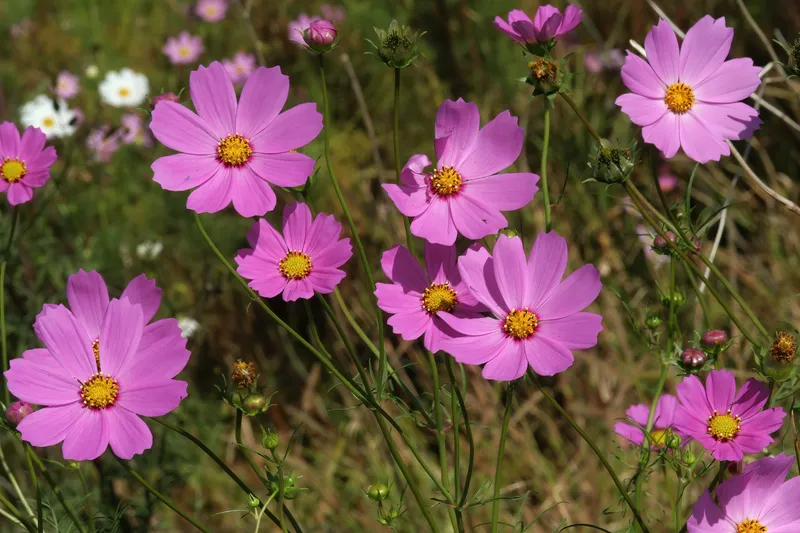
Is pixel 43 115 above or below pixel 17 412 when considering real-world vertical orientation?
above

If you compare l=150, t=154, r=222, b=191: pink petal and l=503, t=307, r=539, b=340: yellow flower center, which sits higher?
l=150, t=154, r=222, b=191: pink petal

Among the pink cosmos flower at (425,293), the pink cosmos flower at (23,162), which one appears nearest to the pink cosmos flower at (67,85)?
the pink cosmos flower at (23,162)

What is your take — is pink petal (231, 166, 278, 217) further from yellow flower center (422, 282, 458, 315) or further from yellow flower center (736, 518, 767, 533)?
yellow flower center (736, 518, 767, 533)

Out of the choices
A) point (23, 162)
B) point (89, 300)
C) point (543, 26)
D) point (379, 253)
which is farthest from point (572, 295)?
point (379, 253)

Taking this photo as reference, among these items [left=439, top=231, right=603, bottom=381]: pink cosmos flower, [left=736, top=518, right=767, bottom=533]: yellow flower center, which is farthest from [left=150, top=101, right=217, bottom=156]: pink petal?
[left=736, top=518, right=767, bottom=533]: yellow flower center

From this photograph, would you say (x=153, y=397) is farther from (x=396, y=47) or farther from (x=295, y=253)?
(x=396, y=47)

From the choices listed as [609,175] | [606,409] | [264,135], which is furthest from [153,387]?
[606,409]

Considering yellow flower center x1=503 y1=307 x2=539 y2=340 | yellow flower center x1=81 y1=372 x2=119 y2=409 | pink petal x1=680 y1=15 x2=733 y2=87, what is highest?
pink petal x1=680 y1=15 x2=733 y2=87

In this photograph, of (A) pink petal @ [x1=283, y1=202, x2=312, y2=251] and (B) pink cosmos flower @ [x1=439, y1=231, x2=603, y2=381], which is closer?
(B) pink cosmos flower @ [x1=439, y1=231, x2=603, y2=381]
